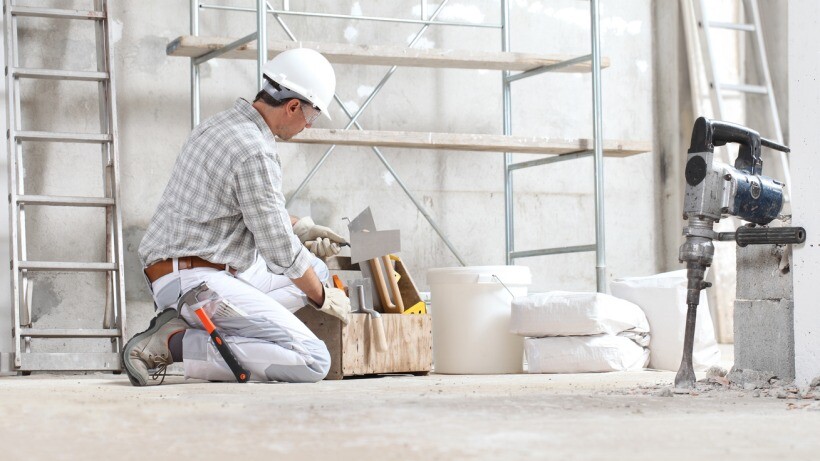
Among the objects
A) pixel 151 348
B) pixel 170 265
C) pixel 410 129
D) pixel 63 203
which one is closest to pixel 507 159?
pixel 410 129

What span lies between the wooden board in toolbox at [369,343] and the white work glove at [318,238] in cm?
27

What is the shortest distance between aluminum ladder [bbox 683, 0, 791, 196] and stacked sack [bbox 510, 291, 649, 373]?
1867 millimetres

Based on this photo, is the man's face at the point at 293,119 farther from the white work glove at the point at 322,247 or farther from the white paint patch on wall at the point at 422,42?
the white paint patch on wall at the point at 422,42

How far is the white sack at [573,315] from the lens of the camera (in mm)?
4359

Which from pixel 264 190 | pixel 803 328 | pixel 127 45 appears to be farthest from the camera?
pixel 127 45

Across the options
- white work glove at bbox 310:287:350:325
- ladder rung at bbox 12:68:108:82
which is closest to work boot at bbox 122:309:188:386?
white work glove at bbox 310:287:350:325

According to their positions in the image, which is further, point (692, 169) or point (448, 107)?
point (448, 107)

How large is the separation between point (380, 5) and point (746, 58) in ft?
7.42

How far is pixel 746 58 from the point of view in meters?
6.41

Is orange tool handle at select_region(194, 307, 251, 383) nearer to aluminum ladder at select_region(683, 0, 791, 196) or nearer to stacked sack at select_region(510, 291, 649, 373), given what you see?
stacked sack at select_region(510, 291, 649, 373)

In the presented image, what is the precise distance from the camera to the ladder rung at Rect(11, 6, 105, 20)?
469 centimetres

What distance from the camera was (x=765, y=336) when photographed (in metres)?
3.18

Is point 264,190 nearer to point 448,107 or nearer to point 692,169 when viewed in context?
point 692,169

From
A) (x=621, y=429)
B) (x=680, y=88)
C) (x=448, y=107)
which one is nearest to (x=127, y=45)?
(x=448, y=107)
